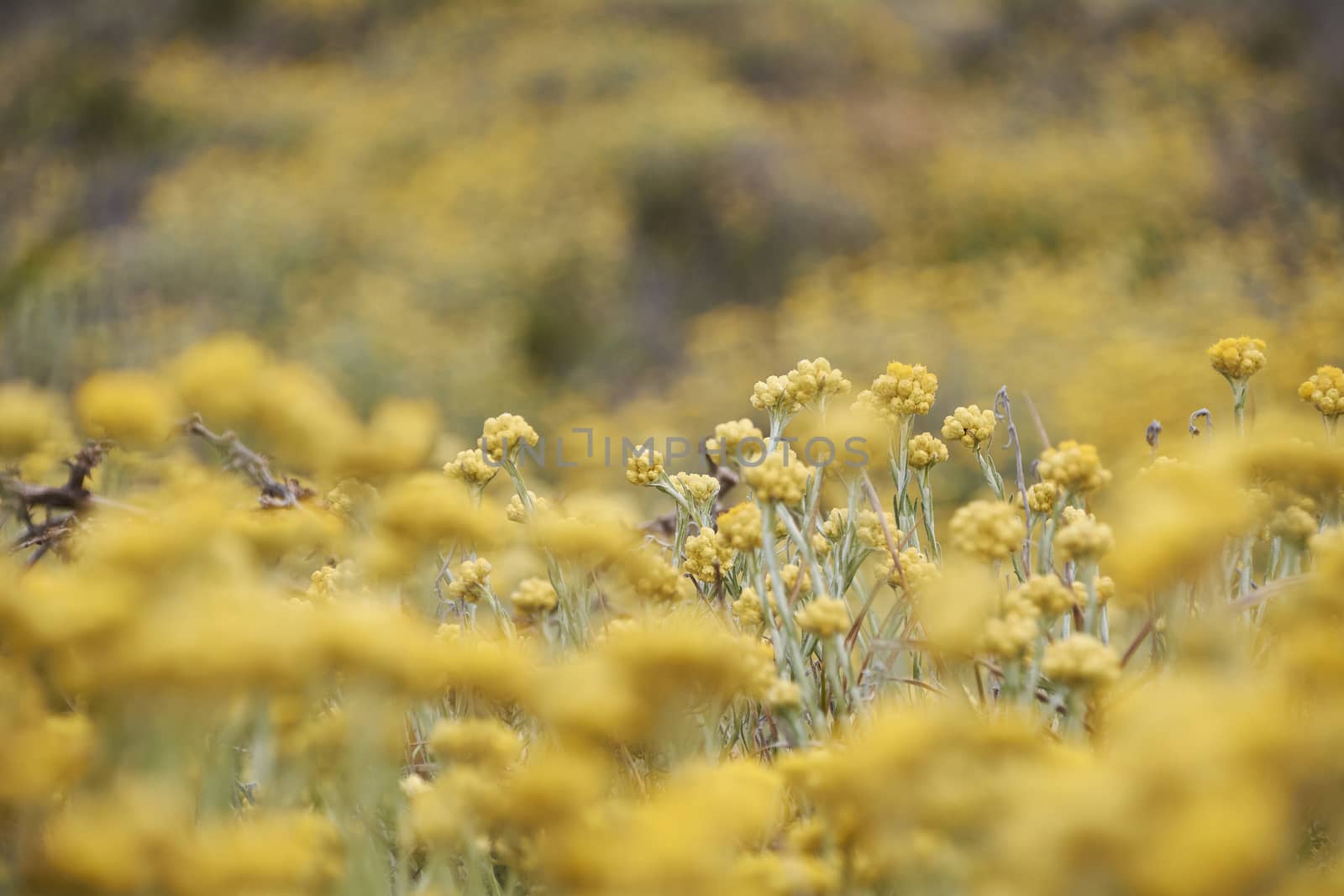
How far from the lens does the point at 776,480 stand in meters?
0.67

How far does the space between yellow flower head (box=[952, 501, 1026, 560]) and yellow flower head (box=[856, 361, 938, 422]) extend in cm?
20

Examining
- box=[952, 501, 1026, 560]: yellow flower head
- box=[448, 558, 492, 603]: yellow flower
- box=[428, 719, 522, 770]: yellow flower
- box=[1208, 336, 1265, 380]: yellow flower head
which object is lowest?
box=[428, 719, 522, 770]: yellow flower

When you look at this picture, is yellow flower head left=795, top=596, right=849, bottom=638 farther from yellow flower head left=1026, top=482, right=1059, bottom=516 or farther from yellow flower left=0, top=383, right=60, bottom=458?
yellow flower left=0, top=383, right=60, bottom=458

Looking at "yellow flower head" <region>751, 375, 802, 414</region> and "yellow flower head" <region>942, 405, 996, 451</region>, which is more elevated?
"yellow flower head" <region>751, 375, 802, 414</region>

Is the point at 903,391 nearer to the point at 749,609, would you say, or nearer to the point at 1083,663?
the point at 749,609

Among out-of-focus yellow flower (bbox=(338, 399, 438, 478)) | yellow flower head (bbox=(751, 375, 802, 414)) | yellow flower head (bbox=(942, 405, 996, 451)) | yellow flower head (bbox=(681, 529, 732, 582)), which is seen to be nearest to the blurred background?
yellow flower head (bbox=(942, 405, 996, 451))

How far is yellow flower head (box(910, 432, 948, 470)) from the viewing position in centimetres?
87

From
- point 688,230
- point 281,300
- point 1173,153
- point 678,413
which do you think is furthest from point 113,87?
point 1173,153

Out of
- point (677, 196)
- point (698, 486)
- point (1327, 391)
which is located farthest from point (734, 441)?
point (677, 196)

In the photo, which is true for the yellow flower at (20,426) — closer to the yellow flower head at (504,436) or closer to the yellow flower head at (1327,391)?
the yellow flower head at (504,436)

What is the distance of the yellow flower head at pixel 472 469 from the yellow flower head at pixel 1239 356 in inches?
27.5

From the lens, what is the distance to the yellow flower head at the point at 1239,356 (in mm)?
899

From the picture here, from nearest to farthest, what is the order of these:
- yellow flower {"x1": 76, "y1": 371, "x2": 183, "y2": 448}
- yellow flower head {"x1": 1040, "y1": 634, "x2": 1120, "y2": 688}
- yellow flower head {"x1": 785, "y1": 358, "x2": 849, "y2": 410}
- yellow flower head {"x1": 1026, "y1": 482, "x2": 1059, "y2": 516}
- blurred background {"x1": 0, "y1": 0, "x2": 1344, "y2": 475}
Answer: yellow flower head {"x1": 1040, "y1": 634, "x2": 1120, "y2": 688} < yellow flower {"x1": 76, "y1": 371, "x2": 183, "y2": 448} < yellow flower head {"x1": 1026, "y1": 482, "x2": 1059, "y2": 516} < yellow flower head {"x1": 785, "y1": 358, "x2": 849, "y2": 410} < blurred background {"x1": 0, "y1": 0, "x2": 1344, "y2": 475}

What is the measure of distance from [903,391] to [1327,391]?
14.4 inches
